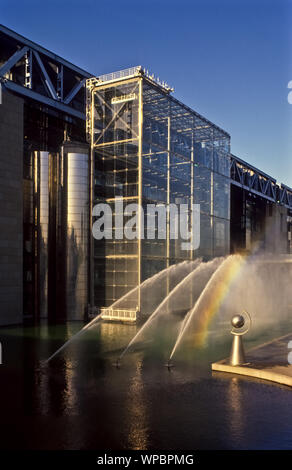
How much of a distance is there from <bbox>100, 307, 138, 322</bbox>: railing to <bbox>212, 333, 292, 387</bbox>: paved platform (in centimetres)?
1611

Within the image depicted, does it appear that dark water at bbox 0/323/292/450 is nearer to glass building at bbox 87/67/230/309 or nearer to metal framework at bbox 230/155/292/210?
glass building at bbox 87/67/230/309

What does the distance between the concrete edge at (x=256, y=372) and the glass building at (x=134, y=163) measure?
64.2 ft

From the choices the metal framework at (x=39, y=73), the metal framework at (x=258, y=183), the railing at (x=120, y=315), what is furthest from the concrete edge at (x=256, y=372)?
the metal framework at (x=258, y=183)

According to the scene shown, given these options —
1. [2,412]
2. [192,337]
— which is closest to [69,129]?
[192,337]

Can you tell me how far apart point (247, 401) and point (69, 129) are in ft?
144

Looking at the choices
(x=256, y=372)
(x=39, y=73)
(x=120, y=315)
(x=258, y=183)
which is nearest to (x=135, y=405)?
(x=256, y=372)

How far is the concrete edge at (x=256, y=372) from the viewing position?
1738cm

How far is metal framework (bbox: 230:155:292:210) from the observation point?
270ft

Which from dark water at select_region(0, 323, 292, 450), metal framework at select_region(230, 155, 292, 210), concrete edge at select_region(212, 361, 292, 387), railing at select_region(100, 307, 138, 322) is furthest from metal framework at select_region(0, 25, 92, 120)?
concrete edge at select_region(212, 361, 292, 387)

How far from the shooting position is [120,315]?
128 feet

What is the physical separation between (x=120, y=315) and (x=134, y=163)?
13.2 metres

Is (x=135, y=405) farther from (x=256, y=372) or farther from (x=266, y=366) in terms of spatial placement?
(x=266, y=366)

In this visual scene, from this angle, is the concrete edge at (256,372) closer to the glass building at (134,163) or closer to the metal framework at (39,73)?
the glass building at (134,163)
